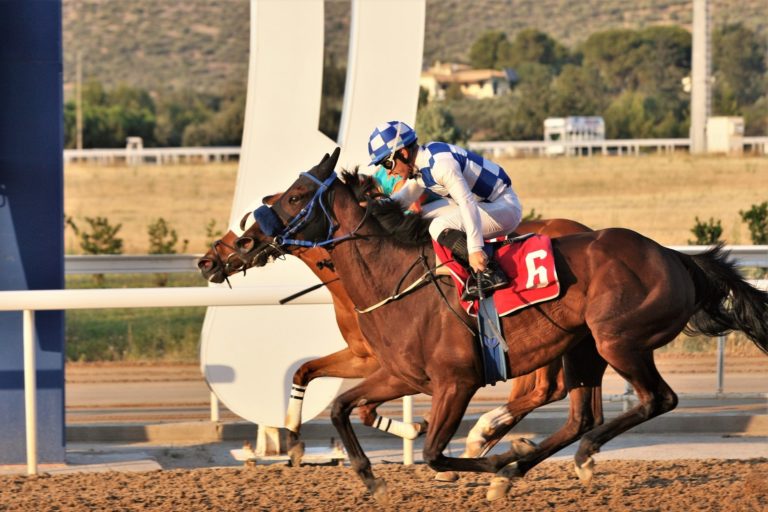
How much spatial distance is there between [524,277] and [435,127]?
74.0ft

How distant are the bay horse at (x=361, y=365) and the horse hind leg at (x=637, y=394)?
22 centimetres

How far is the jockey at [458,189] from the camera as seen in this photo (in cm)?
497

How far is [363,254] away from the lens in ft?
17.3

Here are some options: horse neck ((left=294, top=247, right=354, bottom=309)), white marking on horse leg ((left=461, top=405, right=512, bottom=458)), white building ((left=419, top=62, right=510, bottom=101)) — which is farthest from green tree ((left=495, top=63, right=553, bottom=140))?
horse neck ((left=294, top=247, right=354, bottom=309))

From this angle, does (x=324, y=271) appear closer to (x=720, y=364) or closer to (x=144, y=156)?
(x=720, y=364)

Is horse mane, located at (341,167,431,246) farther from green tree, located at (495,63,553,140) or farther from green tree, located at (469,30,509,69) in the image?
green tree, located at (469,30,509,69)

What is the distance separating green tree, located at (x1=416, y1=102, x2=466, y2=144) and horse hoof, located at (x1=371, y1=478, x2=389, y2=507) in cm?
2092

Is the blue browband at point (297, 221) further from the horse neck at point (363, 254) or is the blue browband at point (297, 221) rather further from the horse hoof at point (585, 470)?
the horse hoof at point (585, 470)

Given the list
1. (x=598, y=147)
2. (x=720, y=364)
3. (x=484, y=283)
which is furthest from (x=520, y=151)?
(x=484, y=283)

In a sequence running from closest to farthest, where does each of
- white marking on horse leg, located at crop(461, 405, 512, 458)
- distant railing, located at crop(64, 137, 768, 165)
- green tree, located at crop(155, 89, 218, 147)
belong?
white marking on horse leg, located at crop(461, 405, 512, 458) → distant railing, located at crop(64, 137, 768, 165) → green tree, located at crop(155, 89, 218, 147)

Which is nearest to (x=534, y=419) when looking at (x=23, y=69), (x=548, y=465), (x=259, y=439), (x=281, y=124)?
(x=548, y=465)

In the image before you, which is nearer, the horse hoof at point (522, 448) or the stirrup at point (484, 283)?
the stirrup at point (484, 283)

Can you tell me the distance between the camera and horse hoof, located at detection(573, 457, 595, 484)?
17.7ft

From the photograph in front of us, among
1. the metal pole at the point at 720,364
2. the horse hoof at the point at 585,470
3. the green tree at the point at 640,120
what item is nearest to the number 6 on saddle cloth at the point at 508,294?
the horse hoof at the point at 585,470
